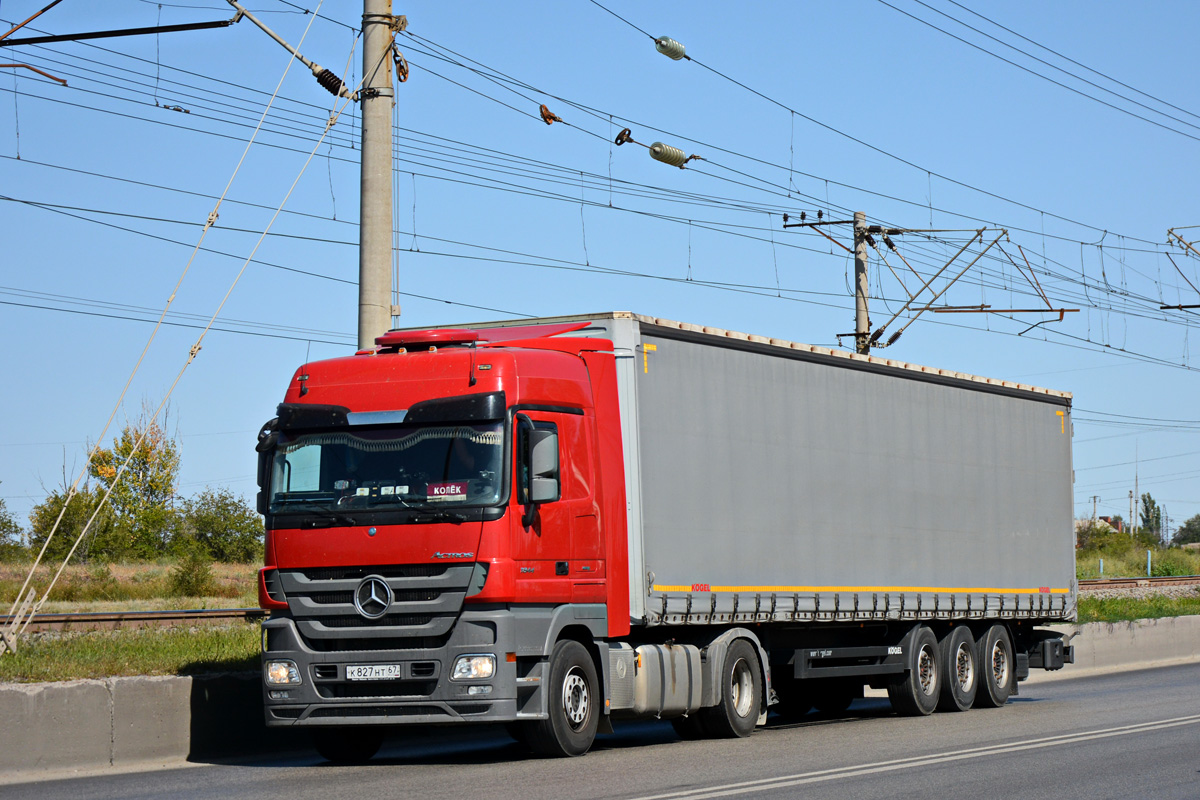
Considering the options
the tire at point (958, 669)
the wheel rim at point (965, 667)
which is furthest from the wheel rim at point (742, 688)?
the wheel rim at point (965, 667)

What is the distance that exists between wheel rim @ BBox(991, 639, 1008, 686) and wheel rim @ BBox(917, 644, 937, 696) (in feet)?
4.89

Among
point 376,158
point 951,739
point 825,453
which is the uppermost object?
point 376,158

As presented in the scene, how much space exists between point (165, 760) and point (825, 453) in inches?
296

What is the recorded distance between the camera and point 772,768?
458 inches

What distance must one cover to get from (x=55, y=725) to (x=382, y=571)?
2.78 metres

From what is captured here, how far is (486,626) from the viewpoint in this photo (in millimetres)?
11734

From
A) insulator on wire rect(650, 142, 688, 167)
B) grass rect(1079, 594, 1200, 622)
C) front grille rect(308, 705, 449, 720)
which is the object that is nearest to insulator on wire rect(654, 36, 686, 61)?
insulator on wire rect(650, 142, 688, 167)

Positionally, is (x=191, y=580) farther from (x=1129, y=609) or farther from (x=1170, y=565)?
(x=1170, y=565)

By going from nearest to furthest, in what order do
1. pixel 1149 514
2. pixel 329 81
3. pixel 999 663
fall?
pixel 329 81
pixel 999 663
pixel 1149 514

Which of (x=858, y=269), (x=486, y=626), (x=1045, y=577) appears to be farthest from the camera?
(x=858, y=269)

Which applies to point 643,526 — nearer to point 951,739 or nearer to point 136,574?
point 951,739

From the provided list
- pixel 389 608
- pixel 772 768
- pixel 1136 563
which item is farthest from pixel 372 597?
pixel 1136 563

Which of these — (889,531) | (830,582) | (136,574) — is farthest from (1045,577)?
(136,574)

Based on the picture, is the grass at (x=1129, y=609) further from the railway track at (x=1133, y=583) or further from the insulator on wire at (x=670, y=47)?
the insulator on wire at (x=670, y=47)
